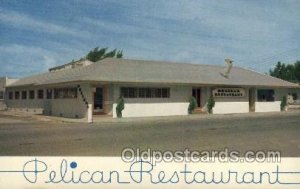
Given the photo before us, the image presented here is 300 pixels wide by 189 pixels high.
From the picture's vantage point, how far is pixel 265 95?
32.8 m

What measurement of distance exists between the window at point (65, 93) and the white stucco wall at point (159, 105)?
8.09 ft

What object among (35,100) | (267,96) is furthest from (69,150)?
(267,96)

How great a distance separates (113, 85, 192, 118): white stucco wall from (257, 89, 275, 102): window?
23.0ft

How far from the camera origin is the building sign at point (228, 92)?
96.2 feet

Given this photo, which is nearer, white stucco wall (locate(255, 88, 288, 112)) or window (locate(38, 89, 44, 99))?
window (locate(38, 89, 44, 99))

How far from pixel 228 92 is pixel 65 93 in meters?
11.2

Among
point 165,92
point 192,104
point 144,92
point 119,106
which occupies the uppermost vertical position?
point 165,92

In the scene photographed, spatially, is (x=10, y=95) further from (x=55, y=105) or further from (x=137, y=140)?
(x=137, y=140)

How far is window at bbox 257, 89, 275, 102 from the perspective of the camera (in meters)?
32.2

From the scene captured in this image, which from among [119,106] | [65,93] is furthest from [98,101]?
[65,93]

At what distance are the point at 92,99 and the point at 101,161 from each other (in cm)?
1837

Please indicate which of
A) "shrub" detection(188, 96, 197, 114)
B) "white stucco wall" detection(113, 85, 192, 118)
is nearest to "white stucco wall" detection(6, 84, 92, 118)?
"white stucco wall" detection(113, 85, 192, 118)

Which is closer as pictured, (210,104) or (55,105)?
(55,105)

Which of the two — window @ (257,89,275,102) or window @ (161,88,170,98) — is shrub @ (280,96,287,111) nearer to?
window @ (257,89,275,102)
